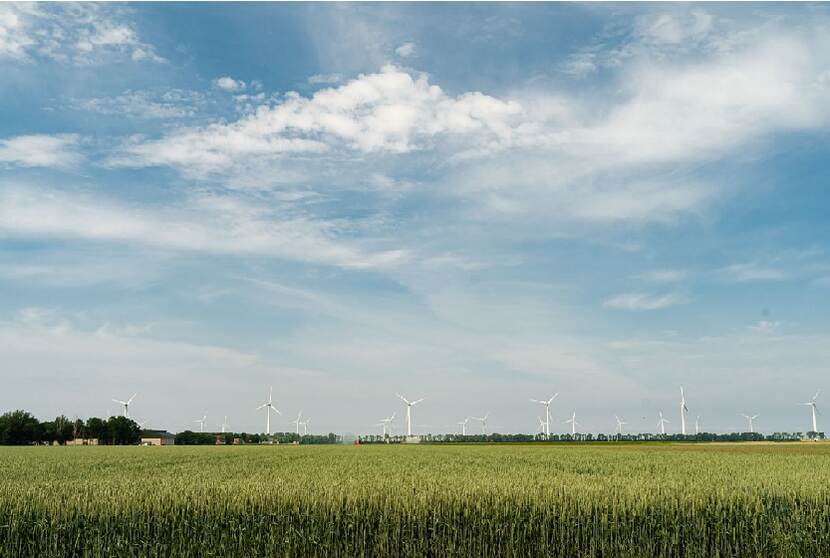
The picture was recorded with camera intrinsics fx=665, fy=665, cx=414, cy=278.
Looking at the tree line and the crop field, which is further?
the tree line

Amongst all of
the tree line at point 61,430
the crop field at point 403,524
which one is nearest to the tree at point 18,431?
the tree line at point 61,430

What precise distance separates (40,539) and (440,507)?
9260 millimetres

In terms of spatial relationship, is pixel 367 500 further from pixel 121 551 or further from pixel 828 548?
pixel 828 548

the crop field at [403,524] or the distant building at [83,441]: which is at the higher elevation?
the crop field at [403,524]

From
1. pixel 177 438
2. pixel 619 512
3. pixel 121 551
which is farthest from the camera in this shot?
pixel 177 438

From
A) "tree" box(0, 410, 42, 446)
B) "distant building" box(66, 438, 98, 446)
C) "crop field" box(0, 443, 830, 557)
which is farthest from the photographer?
"distant building" box(66, 438, 98, 446)

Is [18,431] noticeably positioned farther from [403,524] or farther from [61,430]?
[403,524]

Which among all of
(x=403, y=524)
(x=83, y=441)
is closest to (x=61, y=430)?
(x=83, y=441)

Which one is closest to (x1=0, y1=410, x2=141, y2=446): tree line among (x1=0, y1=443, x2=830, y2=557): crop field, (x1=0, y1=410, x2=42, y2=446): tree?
(x1=0, y1=410, x2=42, y2=446): tree

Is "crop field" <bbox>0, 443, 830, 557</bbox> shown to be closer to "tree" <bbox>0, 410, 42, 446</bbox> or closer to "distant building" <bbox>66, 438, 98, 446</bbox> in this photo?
"tree" <bbox>0, 410, 42, 446</bbox>

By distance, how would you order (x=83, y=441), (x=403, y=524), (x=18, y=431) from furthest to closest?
(x=83, y=441)
(x=18, y=431)
(x=403, y=524)

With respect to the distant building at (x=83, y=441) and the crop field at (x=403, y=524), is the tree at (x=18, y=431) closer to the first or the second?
the distant building at (x=83, y=441)

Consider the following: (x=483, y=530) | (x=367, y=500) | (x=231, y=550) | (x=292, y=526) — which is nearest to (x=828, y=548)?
(x=483, y=530)

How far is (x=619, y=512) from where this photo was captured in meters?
16.2
